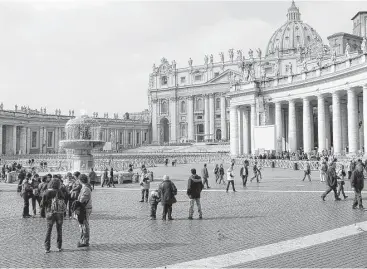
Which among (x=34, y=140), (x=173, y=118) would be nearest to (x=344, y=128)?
(x=34, y=140)

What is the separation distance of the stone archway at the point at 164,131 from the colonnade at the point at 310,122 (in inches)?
2770

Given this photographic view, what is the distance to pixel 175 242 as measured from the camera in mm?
10555

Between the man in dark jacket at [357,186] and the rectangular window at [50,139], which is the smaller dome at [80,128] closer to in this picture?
the man in dark jacket at [357,186]

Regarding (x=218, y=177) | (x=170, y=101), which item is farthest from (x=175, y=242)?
(x=170, y=101)

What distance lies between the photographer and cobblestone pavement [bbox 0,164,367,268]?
894cm

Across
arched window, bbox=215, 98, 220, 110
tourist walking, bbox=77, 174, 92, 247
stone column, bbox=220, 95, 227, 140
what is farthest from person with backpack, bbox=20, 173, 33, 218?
arched window, bbox=215, 98, 220, 110

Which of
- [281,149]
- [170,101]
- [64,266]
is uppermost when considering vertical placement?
[170,101]

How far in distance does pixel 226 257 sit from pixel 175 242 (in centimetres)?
186

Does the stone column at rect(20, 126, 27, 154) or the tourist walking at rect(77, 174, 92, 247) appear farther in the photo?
the stone column at rect(20, 126, 27, 154)

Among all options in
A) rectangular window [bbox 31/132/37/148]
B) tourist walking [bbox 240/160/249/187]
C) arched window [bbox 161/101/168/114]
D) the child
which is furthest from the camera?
arched window [bbox 161/101/168/114]

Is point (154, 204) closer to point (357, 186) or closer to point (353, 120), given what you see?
point (357, 186)

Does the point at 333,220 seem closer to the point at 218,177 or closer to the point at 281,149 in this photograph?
the point at 218,177

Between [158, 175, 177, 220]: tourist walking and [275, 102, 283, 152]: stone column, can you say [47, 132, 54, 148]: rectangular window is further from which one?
[158, 175, 177, 220]: tourist walking

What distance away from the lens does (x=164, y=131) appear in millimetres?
123938
